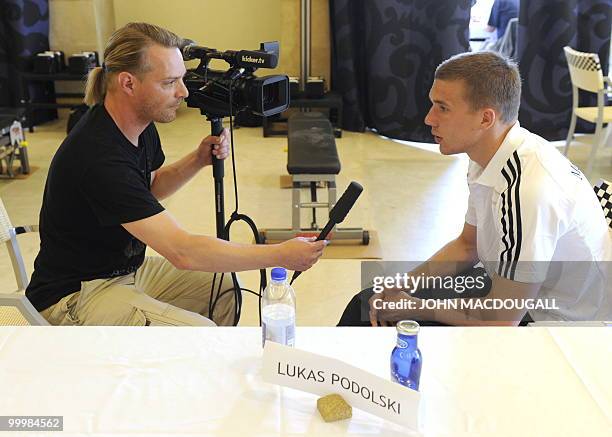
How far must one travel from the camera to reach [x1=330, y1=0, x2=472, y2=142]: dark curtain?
471cm

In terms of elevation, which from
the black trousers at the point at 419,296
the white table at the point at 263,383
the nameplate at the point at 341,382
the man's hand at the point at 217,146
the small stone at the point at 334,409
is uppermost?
the man's hand at the point at 217,146

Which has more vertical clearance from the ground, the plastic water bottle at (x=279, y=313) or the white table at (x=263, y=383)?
the plastic water bottle at (x=279, y=313)

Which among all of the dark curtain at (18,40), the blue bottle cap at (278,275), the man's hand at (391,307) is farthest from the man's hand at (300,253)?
the dark curtain at (18,40)

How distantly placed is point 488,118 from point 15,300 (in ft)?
3.95

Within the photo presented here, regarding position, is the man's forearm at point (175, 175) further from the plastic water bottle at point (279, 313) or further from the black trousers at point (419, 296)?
the plastic water bottle at point (279, 313)

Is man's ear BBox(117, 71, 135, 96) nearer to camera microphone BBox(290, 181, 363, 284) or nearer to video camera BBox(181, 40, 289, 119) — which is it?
video camera BBox(181, 40, 289, 119)

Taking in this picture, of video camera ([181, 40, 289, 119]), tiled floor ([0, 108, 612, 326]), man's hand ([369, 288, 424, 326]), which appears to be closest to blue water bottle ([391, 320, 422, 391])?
man's hand ([369, 288, 424, 326])

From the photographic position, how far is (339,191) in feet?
12.9

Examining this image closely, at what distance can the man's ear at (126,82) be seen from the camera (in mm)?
1616

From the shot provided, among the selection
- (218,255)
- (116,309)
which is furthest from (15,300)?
(218,255)

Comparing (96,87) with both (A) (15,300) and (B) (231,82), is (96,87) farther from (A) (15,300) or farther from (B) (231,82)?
(A) (15,300)

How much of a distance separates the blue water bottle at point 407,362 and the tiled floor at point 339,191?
136 cm

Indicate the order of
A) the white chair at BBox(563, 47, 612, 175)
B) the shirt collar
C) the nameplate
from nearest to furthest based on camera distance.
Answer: the nameplate < the shirt collar < the white chair at BBox(563, 47, 612, 175)

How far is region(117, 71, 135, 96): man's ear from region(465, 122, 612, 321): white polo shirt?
2.87 feet
